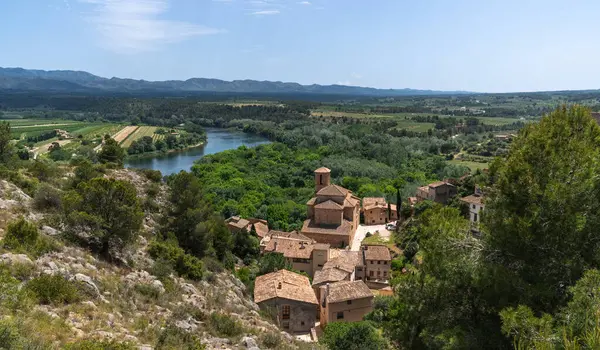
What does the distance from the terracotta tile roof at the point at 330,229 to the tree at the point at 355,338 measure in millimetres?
14988

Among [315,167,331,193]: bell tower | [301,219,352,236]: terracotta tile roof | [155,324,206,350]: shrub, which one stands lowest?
[301,219,352,236]: terracotta tile roof

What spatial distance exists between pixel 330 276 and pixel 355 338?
7081 mm

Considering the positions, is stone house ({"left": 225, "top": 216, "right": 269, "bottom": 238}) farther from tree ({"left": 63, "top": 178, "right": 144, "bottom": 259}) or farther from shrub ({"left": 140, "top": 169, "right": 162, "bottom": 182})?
tree ({"left": 63, "top": 178, "right": 144, "bottom": 259})

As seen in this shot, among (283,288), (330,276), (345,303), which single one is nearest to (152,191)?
(283,288)

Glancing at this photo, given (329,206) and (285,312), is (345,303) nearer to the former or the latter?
(285,312)

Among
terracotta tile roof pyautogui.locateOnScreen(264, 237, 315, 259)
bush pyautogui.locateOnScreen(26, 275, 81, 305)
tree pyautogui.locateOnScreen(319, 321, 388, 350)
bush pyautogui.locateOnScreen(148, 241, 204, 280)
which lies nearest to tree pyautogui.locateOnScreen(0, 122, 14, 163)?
bush pyautogui.locateOnScreen(148, 241, 204, 280)

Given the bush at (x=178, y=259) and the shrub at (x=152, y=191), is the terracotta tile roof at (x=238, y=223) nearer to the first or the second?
the shrub at (x=152, y=191)

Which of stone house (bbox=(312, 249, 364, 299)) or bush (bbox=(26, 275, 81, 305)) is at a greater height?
bush (bbox=(26, 275, 81, 305))

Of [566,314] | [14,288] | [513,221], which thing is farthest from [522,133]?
[14,288]

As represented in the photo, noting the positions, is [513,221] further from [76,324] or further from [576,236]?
[76,324]

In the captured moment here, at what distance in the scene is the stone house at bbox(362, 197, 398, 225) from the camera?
132 ft

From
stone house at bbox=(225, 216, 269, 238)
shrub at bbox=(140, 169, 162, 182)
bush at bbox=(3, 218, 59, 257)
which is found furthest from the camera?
stone house at bbox=(225, 216, 269, 238)

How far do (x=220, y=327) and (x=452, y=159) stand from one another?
70.0 meters

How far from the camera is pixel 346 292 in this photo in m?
20.4
